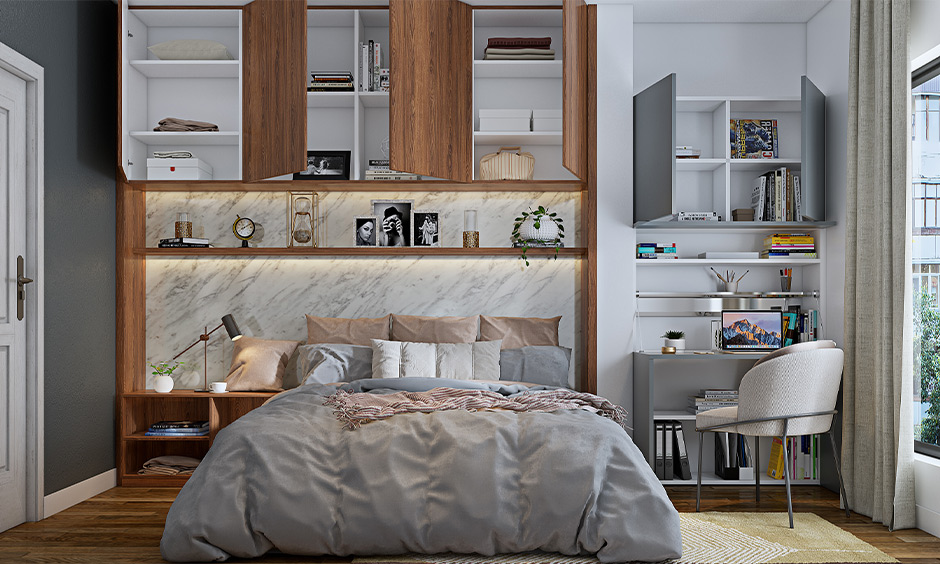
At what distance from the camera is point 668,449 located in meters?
4.28

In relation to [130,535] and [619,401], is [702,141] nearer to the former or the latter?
[619,401]

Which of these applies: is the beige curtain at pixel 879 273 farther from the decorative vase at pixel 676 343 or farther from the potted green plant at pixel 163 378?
the potted green plant at pixel 163 378

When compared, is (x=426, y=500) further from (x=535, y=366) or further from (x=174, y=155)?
(x=174, y=155)

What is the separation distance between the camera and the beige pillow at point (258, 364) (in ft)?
14.6

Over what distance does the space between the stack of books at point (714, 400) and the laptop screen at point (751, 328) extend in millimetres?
288

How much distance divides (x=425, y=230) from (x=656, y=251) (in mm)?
1405

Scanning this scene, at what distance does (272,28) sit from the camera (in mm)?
4305

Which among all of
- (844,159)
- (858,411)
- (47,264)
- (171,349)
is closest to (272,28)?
(47,264)

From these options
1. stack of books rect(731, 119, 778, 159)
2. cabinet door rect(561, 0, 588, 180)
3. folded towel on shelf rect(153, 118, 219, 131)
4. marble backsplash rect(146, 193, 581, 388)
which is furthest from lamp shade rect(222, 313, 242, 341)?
stack of books rect(731, 119, 778, 159)

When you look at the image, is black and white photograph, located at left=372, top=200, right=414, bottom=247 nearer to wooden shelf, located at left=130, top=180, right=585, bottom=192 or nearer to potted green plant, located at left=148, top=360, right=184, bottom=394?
wooden shelf, located at left=130, top=180, right=585, bottom=192

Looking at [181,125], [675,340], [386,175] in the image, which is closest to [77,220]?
[181,125]

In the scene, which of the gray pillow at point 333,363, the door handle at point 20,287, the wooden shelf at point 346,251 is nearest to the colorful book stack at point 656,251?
the wooden shelf at point 346,251

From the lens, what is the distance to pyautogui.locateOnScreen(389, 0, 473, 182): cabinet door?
420cm

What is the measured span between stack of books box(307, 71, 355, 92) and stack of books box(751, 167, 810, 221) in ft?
8.19
